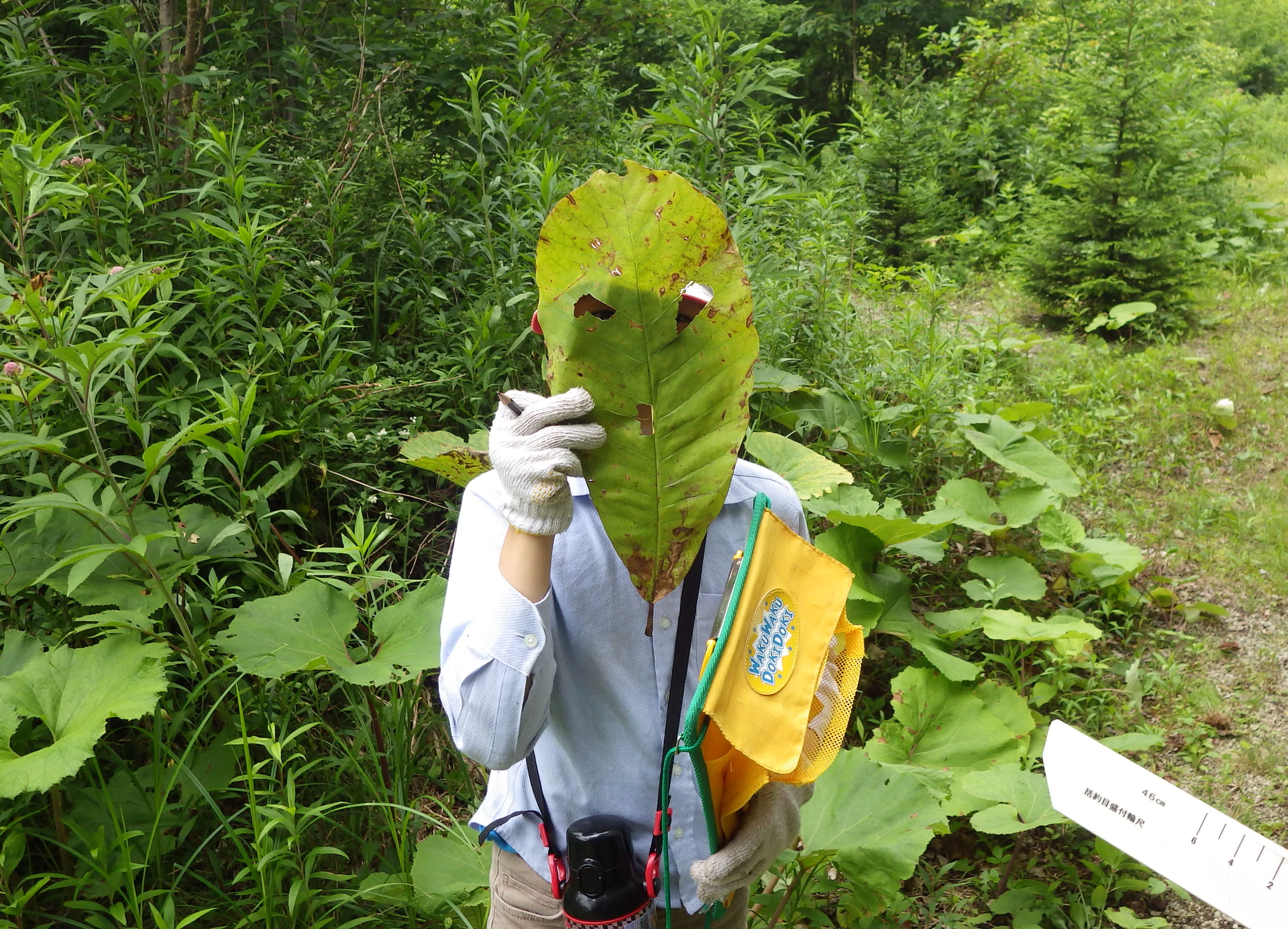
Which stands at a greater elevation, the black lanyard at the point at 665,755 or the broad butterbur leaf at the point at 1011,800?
the black lanyard at the point at 665,755

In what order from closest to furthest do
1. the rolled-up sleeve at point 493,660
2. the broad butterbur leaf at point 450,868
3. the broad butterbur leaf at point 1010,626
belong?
1. the rolled-up sleeve at point 493,660
2. the broad butterbur leaf at point 450,868
3. the broad butterbur leaf at point 1010,626

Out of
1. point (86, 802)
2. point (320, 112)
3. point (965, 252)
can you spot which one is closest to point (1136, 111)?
point (965, 252)

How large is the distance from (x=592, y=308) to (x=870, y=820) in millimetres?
1463

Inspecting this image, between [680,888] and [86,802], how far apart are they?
1.52m

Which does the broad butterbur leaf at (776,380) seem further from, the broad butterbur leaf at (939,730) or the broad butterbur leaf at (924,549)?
the broad butterbur leaf at (939,730)

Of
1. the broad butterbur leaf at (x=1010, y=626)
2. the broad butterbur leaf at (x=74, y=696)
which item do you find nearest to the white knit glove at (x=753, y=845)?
the broad butterbur leaf at (x=74, y=696)

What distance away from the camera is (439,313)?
335 centimetres

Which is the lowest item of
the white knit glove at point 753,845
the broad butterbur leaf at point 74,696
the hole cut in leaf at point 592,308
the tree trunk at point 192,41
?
the broad butterbur leaf at point 74,696

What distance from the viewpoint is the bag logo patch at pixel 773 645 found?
104 centimetres

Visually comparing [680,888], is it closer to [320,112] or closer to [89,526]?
[89,526]

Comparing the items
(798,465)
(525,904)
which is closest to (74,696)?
(525,904)

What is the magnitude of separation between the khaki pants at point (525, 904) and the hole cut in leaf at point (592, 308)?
34.0 inches

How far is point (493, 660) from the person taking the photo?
3.74 ft

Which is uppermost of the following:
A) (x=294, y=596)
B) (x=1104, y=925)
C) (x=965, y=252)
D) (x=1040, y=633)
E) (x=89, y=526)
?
(x=89, y=526)
